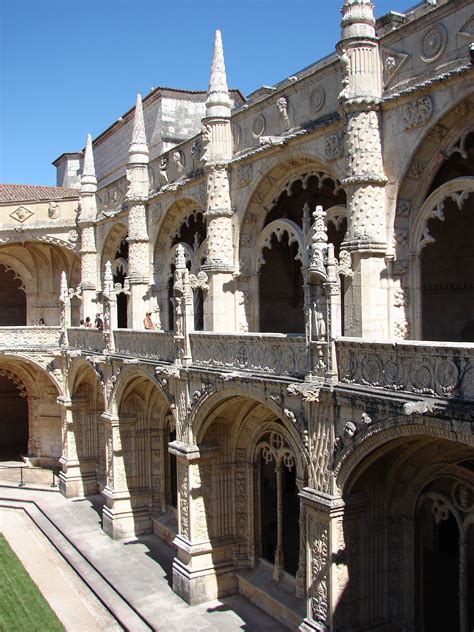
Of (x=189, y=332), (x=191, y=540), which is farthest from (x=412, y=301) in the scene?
(x=191, y=540)

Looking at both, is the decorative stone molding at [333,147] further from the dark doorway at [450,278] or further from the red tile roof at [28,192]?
the red tile roof at [28,192]

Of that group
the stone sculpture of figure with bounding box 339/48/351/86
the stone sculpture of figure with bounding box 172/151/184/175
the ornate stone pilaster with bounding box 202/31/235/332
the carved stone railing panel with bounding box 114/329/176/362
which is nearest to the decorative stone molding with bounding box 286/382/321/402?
the carved stone railing panel with bounding box 114/329/176/362

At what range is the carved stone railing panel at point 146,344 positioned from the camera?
16.2 metres

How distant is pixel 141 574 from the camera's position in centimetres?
1731

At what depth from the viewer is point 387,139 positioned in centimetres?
1227

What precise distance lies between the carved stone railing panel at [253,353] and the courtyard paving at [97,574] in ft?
18.0

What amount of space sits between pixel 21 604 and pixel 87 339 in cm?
906

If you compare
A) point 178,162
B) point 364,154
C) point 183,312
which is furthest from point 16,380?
point 364,154

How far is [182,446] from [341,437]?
6.04 metres

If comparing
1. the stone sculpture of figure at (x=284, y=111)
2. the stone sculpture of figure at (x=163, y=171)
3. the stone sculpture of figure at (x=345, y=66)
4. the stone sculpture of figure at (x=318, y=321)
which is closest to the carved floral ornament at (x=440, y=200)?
the stone sculpture of figure at (x=345, y=66)

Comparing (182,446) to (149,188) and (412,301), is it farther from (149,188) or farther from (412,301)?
(149,188)

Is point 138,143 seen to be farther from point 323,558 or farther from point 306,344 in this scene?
point 323,558

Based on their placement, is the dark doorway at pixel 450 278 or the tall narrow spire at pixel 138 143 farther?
the tall narrow spire at pixel 138 143

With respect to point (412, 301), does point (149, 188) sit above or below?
above
